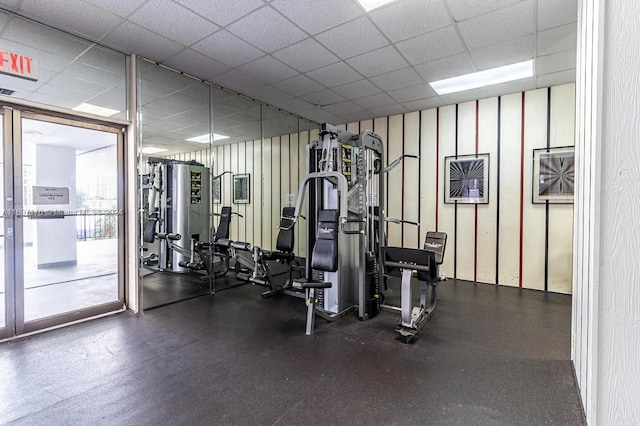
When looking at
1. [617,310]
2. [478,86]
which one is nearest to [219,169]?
[478,86]

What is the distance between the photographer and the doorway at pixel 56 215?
119 inches

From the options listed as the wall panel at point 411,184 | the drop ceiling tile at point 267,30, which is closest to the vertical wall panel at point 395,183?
the wall panel at point 411,184

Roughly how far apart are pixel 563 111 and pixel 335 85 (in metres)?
3.47

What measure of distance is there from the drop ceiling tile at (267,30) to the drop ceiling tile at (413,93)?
216 cm

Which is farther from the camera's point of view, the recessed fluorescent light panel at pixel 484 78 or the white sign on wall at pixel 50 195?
the recessed fluorescent light panel at pixel 484 78

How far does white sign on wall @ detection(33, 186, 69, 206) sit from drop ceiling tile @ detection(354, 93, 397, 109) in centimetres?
442

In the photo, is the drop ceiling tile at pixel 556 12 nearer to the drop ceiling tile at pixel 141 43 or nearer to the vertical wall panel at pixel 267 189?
the drop ceiling tile at pixel 141 43

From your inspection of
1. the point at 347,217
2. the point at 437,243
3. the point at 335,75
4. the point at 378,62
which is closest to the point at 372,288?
the point at 347,217

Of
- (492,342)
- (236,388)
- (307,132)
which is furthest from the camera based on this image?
(307,132)

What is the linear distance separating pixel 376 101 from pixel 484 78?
1681 millimetres

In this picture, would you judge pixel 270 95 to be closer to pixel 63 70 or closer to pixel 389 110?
pixel 389 110

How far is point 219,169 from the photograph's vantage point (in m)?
7.39

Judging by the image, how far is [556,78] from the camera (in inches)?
173

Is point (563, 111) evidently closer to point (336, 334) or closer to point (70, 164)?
point (336, 334)
